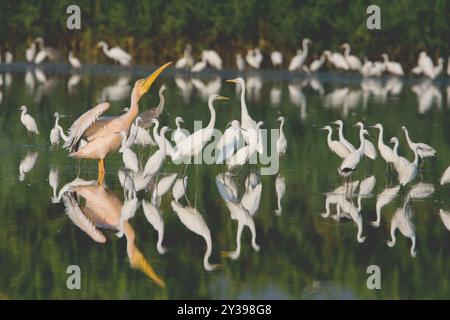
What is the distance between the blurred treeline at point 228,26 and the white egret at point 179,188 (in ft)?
68.6

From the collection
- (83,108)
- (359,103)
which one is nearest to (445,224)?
(83,108)

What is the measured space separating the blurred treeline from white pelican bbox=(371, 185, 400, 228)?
67.9 ft

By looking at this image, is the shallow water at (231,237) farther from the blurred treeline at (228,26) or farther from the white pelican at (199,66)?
the blurred treeline at (228,26)

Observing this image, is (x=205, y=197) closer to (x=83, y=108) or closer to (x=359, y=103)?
(x=83, y=108)

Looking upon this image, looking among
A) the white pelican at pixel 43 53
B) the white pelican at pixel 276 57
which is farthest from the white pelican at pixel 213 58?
the white pelican at pixel 43 53

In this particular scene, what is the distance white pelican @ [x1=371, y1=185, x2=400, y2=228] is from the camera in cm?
1218

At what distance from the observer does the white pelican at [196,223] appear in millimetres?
10172

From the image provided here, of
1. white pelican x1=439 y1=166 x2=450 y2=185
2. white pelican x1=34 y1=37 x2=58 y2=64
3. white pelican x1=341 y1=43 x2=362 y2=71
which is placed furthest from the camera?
white pelican x1=34 y1=37 x2=58 y2=64

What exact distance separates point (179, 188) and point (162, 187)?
0.55ft

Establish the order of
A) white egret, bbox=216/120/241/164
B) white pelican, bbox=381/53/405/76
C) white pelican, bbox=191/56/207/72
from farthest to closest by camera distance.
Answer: white pelican, bbox=191/56/207/72 < white pelican, bbox=381/53/405/76 < white egret, bbox=216/120/241/164

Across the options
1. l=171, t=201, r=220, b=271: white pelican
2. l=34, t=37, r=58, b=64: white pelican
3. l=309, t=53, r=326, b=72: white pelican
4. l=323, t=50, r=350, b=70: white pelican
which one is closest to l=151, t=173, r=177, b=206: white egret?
l=171, t=201, r=220, b=271: white pelican

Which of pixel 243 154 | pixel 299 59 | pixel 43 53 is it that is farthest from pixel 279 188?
pixel 43 53

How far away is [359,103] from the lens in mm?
25234

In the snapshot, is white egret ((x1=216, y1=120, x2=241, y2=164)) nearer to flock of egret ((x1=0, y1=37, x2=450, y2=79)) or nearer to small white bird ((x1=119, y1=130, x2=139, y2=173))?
small white bird ((x1=119, y1=130, x2=139, y2=173))
